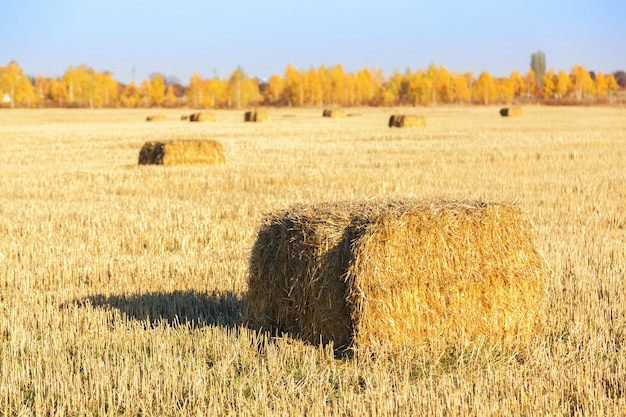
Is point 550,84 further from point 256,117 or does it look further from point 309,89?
point 256,117

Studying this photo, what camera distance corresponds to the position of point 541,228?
11484 millimetres

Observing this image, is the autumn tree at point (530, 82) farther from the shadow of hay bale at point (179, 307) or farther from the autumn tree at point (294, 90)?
the shadow of hay bale at point (179, 307)

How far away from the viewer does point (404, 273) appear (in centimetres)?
604

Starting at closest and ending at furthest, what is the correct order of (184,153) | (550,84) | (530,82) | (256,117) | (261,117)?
(184,153), (256,117), (261,117), (550,84), (530,82)

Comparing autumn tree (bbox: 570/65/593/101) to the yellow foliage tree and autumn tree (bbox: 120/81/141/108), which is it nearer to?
the yellow foliage tree

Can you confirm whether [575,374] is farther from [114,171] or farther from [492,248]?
[114,171]

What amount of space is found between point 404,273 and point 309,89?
148495mm

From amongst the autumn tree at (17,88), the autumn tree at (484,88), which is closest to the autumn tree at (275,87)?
the autumn tree at (484,88)

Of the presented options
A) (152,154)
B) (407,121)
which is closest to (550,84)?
(407,121)

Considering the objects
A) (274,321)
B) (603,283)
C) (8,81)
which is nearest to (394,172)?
(603,283)

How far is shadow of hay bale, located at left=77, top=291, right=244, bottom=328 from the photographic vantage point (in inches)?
279

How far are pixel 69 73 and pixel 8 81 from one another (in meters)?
13.1

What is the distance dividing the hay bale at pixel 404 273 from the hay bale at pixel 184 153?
14.8 m

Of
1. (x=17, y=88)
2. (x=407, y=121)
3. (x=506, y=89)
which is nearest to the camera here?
(x=407, y=121)
